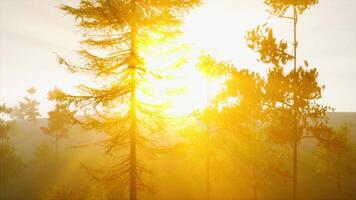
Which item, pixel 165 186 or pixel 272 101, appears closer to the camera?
pixel 272 101

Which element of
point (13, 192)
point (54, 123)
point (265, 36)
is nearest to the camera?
point (265, 36)

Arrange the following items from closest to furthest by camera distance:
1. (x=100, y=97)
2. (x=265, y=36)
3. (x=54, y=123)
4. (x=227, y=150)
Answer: (x=100, y=97) < (x=265, y=36) < (x=227, y=150) < (x=54, y=123)

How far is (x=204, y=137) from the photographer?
23.5m

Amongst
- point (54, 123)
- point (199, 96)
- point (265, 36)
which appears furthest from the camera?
point (54, 123)

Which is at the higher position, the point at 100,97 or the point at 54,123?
the point at 100,97

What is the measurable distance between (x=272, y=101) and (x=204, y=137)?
8.93 metres

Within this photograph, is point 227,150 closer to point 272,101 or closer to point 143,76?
point 272,101

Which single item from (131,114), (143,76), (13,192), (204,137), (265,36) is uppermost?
(265,36)

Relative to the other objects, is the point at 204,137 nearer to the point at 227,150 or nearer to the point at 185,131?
A: the point at 185,131

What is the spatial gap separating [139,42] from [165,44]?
1.11 meters

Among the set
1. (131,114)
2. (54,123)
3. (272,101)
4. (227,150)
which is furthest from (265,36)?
(54,123)

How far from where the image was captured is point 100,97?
11.0 metres

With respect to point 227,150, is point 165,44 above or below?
above

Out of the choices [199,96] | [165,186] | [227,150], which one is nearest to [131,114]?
[199,96]
